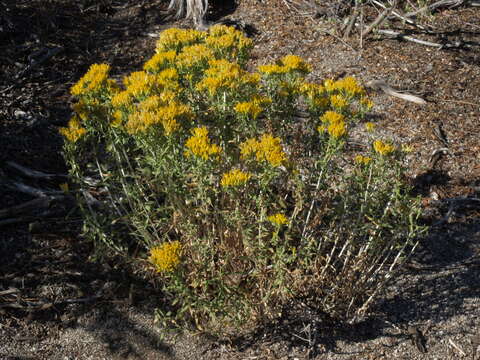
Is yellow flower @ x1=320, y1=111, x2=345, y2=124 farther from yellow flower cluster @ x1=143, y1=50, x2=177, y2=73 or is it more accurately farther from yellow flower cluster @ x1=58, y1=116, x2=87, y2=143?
yellow flower cluster @ x1=58, y1=116, x2=87, y2=143

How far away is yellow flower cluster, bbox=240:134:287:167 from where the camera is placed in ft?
7.18

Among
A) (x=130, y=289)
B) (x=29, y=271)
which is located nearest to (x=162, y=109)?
Result: (x=130, y=289)

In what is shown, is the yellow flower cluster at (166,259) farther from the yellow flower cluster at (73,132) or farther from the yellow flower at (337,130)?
the yellow flower at (337,130)

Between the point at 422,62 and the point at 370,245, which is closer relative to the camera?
the point at 370,245

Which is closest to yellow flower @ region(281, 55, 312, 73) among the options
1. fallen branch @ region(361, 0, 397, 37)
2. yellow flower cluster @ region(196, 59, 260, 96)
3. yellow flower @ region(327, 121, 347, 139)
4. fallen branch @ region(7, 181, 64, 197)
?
yellow flower cluster @ region(196, 59, 260, 96)

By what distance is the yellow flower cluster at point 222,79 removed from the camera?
244cm

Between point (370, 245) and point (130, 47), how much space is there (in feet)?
13.7

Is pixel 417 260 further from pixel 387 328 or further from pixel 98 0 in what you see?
pixel 98 0

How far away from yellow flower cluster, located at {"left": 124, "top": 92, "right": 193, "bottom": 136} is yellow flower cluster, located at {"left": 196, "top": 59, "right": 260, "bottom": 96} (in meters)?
0.19

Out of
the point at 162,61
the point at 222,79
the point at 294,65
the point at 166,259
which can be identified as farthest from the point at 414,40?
the point at 166,259

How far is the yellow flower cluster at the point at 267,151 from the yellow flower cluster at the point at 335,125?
26cm

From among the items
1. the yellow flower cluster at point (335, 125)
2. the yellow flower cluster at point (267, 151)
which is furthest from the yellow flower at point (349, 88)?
the yellow flower cluster at point (267, 151)

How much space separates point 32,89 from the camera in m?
4.99

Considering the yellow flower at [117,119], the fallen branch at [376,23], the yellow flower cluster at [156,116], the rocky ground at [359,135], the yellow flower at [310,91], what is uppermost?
the yellow flower cluster at [156,116]
